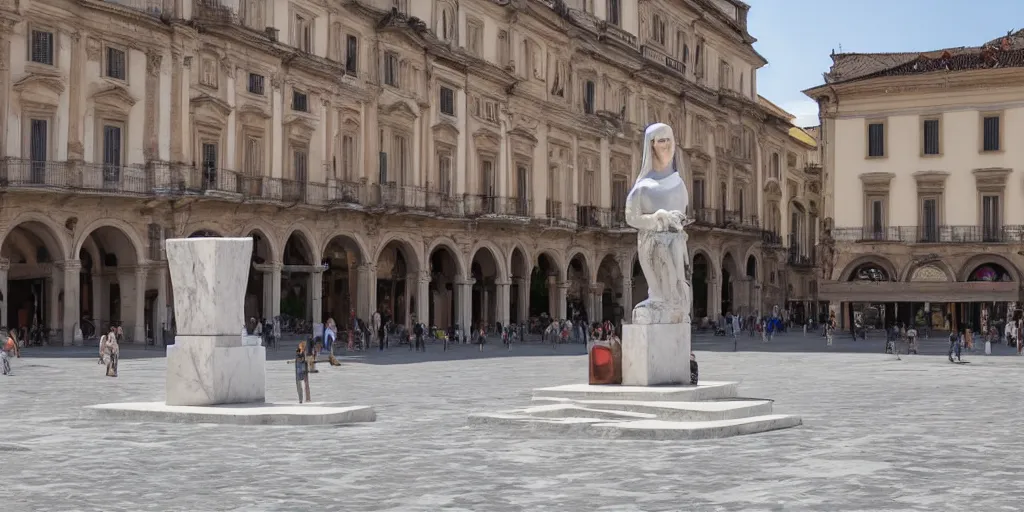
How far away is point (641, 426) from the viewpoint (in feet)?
50.3

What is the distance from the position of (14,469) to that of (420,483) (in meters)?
3.72

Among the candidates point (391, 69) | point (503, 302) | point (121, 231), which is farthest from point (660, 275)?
point (503, 302)

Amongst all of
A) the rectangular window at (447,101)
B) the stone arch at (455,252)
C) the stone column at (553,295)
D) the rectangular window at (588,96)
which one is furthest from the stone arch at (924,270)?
the rectangular window at (447,101)

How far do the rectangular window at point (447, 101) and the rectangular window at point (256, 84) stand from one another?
9016mm

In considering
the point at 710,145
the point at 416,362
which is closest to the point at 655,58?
the point at 710,145

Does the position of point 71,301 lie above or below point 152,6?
below

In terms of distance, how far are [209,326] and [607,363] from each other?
517cm

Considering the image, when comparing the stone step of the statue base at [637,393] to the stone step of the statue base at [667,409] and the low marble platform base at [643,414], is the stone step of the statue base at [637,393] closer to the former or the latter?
the low marble platform base at [643,414]

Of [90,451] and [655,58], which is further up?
[655,58]

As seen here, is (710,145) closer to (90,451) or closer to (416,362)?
(416,362)

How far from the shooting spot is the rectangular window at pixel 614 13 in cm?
5922

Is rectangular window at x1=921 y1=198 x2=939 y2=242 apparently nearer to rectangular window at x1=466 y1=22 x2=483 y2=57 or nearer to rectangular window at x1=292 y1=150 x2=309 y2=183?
rectangular window at x1=466 y1=22 x2=483 y2=57

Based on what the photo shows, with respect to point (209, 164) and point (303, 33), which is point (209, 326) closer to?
point (209, 164)

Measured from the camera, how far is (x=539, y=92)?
53.8 metres
